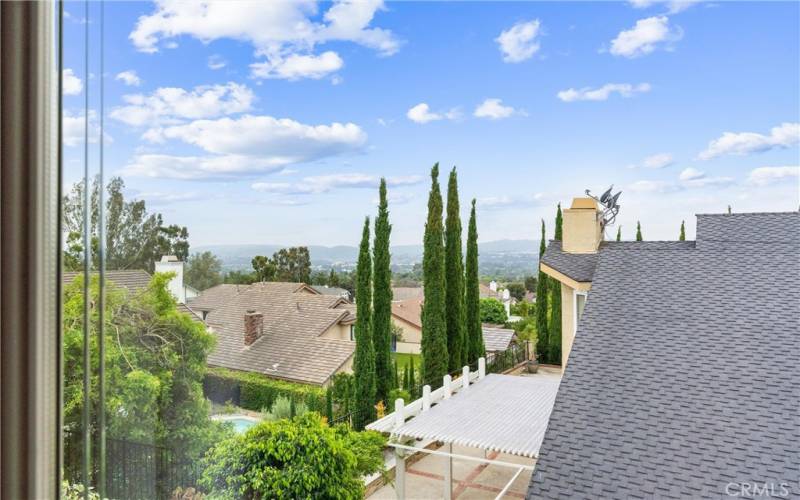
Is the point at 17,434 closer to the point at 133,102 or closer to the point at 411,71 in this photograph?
the point at 133,102

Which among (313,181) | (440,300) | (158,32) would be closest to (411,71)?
(313,181)

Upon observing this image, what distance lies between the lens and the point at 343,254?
274 centimetres

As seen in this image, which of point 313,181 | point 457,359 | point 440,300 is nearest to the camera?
point 313,181

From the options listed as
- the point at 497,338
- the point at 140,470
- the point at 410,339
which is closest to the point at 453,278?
the point at 410,339

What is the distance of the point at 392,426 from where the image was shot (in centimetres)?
404

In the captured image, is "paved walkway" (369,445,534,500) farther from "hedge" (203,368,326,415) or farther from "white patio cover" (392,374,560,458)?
"hedge" (203,368,326,415)

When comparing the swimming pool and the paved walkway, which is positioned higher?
the swimming pool

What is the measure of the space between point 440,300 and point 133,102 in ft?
19.8

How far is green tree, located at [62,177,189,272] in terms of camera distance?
0.91 metres

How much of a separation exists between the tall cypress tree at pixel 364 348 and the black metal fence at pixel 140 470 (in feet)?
12.1

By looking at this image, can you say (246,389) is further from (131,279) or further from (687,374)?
(687,374)

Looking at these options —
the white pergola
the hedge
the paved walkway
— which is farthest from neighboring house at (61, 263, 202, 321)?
the paved walkway

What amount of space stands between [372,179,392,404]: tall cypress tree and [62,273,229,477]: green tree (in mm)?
4210

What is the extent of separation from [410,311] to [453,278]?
0.99 metres
